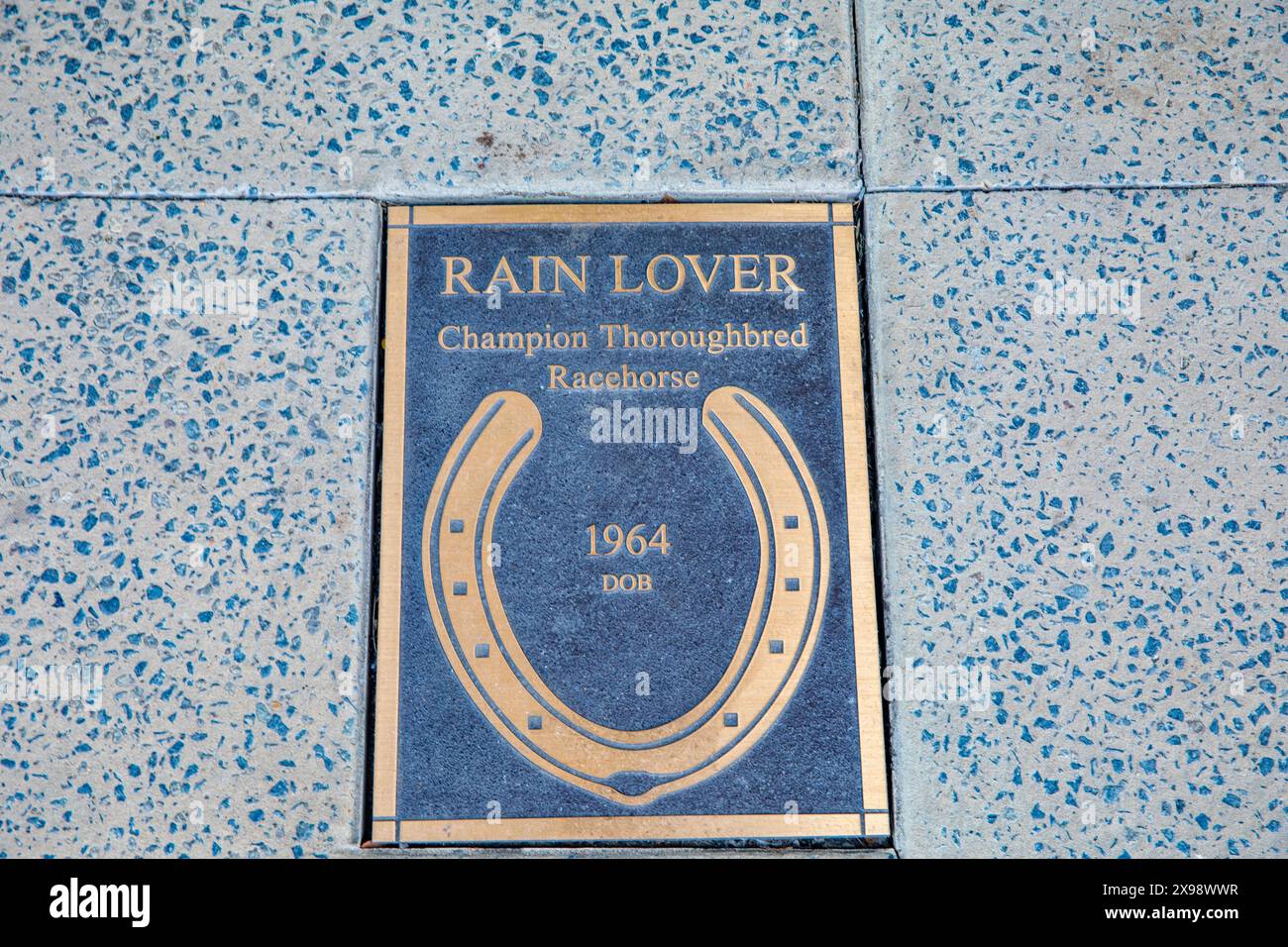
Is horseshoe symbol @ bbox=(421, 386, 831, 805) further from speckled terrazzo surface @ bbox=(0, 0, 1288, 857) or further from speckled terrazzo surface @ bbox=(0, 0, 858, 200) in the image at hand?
speckled terrazzo surface @ bbox=(0, 0, 858, 200)

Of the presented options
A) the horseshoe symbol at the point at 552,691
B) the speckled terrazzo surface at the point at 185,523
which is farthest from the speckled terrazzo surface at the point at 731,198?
→ the horseshoe symbol at the point at 552,691

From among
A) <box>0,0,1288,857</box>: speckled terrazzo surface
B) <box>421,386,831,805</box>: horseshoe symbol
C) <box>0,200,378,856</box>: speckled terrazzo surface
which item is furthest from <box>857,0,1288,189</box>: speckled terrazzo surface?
<box>0,200,378,856</box>: speckled terrazzo surface

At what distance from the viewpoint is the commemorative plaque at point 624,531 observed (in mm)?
1804

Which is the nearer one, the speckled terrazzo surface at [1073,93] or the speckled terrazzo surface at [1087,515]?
the speckled terrazzo surface at [1087,515]

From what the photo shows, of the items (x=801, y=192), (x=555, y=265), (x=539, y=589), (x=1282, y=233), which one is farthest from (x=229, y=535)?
(x=1282, y=233)

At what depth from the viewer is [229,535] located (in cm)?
188

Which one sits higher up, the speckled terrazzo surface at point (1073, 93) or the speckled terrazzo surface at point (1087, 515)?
the speckled terrazzo surface at point (1073, 93)

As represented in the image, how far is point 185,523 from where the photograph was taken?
74.3 inches

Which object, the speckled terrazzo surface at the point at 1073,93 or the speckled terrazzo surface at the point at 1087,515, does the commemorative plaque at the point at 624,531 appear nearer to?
the speckled terrazzo surface at the point at 1087,515

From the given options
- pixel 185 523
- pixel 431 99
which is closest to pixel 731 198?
pixel 431 99

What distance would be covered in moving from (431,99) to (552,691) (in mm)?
1233

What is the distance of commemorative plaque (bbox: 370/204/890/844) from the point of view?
1804 millimetres

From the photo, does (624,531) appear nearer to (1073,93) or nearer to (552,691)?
(552,691)

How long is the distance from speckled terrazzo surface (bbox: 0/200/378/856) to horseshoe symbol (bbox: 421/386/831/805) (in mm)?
187
